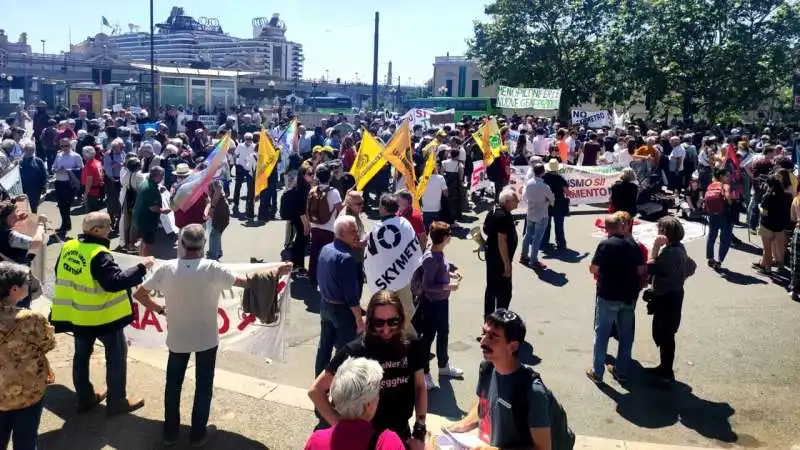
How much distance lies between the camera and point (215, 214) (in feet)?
33.0

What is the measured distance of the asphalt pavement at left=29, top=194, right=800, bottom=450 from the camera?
5.55 meters

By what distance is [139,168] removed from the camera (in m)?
11.0

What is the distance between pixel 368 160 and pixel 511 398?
7.29 meters

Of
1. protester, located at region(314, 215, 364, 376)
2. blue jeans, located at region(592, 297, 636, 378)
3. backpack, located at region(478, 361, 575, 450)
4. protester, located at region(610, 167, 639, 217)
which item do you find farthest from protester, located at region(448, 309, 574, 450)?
protester, located at region(610, 167, 639, 217)

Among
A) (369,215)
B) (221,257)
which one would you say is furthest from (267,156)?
(369,215)

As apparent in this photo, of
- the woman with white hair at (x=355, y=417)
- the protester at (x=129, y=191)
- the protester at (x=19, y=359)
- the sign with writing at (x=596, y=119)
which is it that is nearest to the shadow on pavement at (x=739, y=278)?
the woman with white hair at (x=355, y=417)

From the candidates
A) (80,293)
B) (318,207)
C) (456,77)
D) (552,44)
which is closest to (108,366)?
(80,293)

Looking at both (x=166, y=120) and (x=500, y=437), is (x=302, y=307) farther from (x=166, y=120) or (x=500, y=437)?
(x=166, y=120)

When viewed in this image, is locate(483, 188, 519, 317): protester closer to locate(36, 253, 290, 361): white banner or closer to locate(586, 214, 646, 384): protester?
locate(586, 214, 646, 384): protester

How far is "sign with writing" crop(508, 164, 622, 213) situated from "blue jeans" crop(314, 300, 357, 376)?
1069 cm

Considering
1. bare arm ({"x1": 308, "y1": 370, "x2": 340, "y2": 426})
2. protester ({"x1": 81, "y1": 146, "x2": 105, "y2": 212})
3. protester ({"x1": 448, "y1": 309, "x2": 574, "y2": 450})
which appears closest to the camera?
protester ({"x1": 448, "y1": 309, "x2": 574, "y2": 450})

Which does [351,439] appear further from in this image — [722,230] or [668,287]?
[722,230]

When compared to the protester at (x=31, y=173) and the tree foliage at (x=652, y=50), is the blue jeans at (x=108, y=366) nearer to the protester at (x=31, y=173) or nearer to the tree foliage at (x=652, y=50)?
the protester at (x=31, y=173)

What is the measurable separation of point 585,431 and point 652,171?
438 inches
